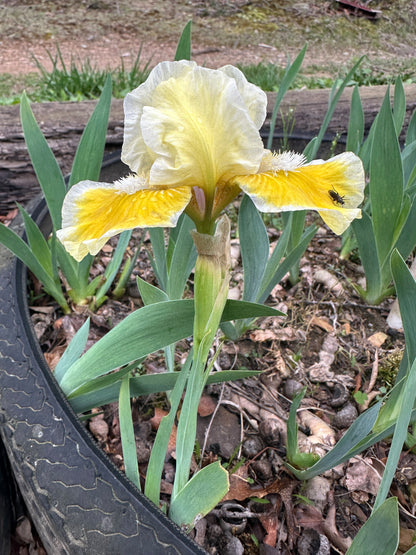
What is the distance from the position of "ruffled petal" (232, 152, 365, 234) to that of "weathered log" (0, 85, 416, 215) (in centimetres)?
107

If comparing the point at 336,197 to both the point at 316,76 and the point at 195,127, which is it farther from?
the point at 316,76

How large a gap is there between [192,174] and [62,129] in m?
1.38

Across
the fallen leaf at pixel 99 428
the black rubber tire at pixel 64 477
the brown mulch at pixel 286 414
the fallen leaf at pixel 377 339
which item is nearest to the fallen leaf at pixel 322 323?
the brown mulch at pixel 286 414

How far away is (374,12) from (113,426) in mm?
6548

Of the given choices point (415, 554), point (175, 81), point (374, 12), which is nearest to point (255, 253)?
point (175, 81)

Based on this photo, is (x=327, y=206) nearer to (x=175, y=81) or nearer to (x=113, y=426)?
(x=175, y=81)

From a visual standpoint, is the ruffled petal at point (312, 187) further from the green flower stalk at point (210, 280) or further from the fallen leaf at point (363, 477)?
the fallen leaf at point (363, 477)

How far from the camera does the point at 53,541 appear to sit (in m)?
0.72

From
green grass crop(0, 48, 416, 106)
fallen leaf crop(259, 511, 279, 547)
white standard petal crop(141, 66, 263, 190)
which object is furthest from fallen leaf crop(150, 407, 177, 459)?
green grass crop(0, 48, 416, 106)

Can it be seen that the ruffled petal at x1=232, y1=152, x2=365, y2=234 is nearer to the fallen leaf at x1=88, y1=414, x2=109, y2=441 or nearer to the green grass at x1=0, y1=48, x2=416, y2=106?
the fallen leaf at x1=88, y1=414, x2=109, y2=441

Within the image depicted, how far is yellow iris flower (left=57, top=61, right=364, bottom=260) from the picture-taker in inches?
22.1

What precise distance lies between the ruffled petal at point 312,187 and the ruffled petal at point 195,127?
1.5 inches

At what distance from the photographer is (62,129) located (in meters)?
1.76

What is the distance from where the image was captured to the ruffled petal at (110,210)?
538mm
